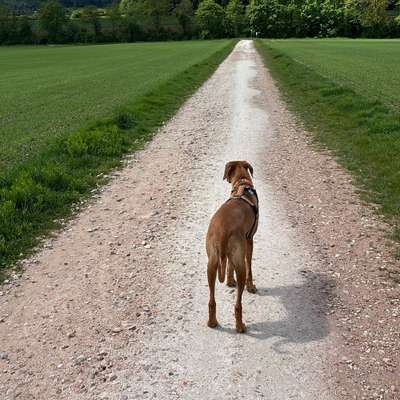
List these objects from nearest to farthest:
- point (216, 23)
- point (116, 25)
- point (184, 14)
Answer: point (216, 23)
point (116, 25)
point (184, 14)

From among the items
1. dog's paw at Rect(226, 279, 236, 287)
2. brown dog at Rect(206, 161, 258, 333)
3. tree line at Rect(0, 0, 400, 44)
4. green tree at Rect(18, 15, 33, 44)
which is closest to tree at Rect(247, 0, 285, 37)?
tree line at Rect(0, 0, 400, 44)

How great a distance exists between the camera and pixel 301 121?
17250 mm

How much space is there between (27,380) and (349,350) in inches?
139

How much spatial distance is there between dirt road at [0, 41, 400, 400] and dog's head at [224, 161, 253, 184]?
1.30m

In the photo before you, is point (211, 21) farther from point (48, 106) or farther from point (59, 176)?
point (59, 176)

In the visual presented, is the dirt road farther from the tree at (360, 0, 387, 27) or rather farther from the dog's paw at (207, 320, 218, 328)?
the tree at (360, 0, 387, 27)

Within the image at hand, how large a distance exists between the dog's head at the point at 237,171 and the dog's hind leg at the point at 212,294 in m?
2.03

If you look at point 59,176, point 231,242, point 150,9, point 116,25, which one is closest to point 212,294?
point 231,242

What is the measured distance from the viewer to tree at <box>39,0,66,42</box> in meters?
149

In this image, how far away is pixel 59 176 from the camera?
1041cm

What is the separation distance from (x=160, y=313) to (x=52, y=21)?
16626cm

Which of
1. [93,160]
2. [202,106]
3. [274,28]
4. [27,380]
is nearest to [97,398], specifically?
[27,380]

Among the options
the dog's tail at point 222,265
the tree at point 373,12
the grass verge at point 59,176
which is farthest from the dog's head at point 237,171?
the tree at point 373,12

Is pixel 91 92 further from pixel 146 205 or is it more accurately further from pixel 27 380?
pixel 27 380
